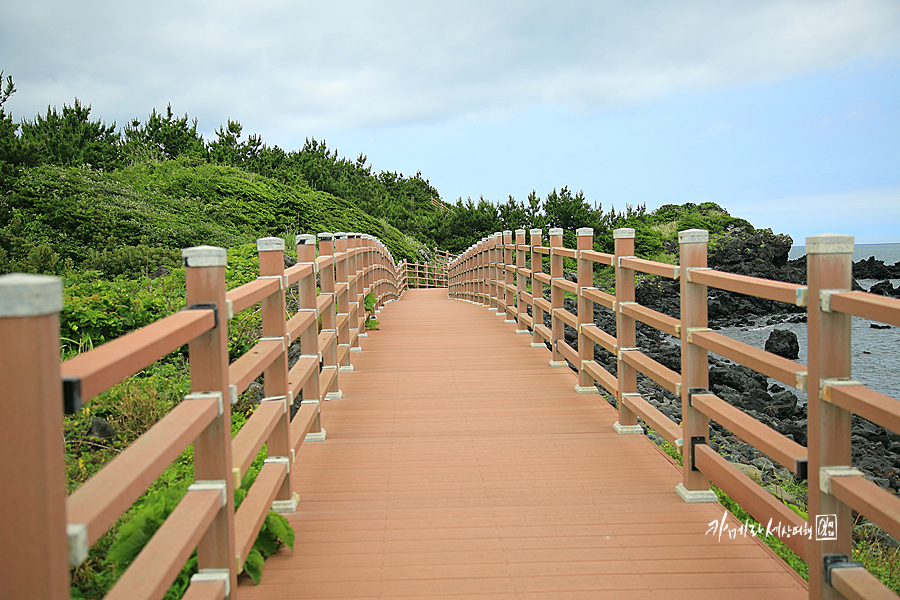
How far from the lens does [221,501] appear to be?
241 centimetres

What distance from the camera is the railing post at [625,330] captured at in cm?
503

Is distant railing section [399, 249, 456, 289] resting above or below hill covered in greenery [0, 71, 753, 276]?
below

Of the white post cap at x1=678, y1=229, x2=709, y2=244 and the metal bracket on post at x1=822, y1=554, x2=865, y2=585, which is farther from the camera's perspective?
the white post cap at x1=678, y1=229, x2=709, y2=244

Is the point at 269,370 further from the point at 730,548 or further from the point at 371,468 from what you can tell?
the point at 730,548

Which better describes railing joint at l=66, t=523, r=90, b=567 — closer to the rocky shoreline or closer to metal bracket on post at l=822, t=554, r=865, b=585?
metal bracket on post at l=822, t=554, r=865, b=585

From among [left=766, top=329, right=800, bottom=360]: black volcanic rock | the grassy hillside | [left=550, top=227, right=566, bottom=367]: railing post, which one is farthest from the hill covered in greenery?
[left=766, top=329, right=800, bottom=360]: black volcanic rock

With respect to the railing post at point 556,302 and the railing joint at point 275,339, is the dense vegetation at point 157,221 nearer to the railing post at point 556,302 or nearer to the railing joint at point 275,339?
the railing joint at point 275,339

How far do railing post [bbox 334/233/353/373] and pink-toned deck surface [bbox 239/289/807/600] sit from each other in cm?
83

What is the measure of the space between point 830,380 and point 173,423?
2.23m

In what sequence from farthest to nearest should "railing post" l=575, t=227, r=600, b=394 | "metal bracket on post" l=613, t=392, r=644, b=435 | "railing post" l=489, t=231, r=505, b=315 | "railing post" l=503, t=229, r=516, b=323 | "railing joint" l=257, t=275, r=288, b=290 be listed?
1. "railing post" l=489, t=231, r=505, b=315
2. "railing post" l=503, t=229, r=516, b=323
3. "railing post" l=575, t=227, r=600, b=394
4. "metal bracket on post" l=613, t=392, r=644, b=435
5. "railing joint" l=257, t=275, r=288, b=290

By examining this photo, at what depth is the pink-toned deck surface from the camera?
9.73 ft

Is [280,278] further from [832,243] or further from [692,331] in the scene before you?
[832,243]

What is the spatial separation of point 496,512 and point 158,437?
2.13 m

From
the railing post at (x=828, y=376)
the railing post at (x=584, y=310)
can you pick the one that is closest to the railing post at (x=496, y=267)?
the railing post at (x=584, y=310)
